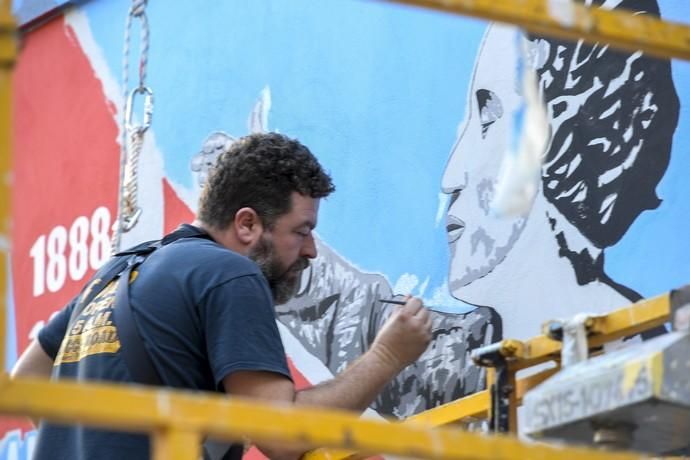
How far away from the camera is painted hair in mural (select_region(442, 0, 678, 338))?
11.5ft

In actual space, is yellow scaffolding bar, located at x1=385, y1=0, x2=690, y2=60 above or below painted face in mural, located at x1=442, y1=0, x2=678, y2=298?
below

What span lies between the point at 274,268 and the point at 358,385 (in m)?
0.46

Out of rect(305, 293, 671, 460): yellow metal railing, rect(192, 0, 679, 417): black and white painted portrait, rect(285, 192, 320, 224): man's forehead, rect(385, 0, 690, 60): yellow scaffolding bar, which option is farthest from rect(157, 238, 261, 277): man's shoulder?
rect(385, 0, 690, 60): yellow scaffolding bar

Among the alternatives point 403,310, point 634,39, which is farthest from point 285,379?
point 634,39

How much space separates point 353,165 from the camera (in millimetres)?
4195

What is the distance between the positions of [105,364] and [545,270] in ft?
4.19

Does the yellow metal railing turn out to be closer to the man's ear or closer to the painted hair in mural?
the man's ear

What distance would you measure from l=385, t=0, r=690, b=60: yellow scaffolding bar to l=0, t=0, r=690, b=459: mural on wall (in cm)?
156

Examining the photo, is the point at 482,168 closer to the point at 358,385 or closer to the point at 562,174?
the point at 562,174

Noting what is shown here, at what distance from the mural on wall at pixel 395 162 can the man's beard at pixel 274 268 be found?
0.67 metres

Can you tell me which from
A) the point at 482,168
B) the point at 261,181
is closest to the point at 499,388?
the point at 261,181

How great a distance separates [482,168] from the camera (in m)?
3.81

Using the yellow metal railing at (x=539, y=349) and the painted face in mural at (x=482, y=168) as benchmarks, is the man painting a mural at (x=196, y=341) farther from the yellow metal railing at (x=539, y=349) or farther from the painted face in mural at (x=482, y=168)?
the painted face in mural at (x=482, y=168)

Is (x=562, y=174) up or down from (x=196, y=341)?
up
